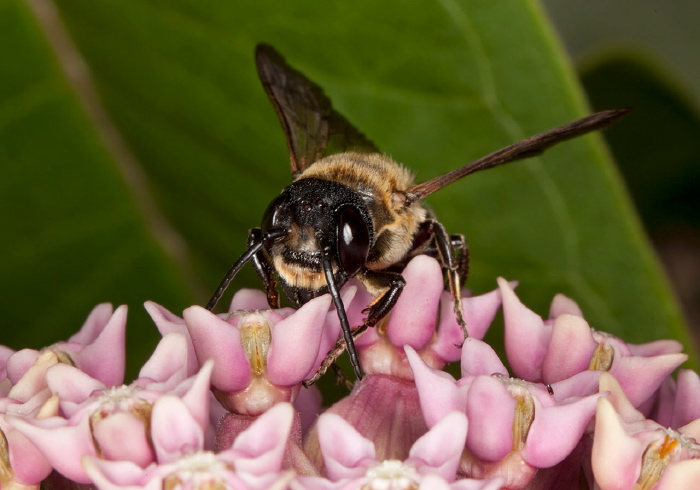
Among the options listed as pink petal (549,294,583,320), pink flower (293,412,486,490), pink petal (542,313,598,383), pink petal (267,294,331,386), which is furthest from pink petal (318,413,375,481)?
pink petal (549,294,583,320)

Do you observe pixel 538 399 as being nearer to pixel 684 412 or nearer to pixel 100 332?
pixel 684 412

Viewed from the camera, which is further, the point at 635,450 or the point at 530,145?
the point at 530,145

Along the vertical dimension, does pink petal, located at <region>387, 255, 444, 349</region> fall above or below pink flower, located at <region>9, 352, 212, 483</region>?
below

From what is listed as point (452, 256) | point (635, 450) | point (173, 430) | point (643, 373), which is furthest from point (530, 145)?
point (173, 430)

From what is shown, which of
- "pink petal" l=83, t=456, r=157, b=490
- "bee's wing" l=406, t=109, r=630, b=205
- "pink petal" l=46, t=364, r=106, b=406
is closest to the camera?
"pink petal" l=83, t=456, r=157, b=490

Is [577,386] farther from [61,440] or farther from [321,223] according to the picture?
[61,440]

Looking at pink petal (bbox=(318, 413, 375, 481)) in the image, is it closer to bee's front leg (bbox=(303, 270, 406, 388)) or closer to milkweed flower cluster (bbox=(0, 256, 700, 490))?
milkweed flower cluster (bbox=(0, 256, 700, 490))

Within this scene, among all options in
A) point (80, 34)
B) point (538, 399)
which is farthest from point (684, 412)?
point (80, 34)

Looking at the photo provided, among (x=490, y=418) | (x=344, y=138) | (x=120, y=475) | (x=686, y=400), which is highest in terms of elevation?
(x=344, y=138)
